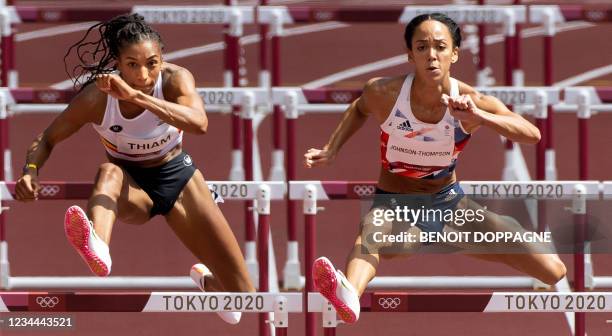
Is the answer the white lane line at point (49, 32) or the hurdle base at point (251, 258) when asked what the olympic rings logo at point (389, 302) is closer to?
the hurdle base at point (251, 258)

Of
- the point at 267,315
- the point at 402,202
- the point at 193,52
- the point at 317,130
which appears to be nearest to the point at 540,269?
the point at 402,202

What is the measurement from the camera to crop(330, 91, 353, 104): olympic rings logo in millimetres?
9984

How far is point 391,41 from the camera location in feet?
55.2

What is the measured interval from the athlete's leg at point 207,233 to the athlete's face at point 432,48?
1.26m

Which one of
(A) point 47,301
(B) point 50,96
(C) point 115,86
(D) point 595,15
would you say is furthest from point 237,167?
(C) point 115,86

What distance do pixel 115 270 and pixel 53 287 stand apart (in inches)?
19.5

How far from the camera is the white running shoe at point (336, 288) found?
790 cm

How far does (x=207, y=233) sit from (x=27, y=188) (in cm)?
94

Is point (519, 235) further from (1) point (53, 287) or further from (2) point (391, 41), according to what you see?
(2) point (391, 41)

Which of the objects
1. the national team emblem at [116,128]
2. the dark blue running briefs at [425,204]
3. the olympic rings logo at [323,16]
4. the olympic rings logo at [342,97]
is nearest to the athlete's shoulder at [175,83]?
the national team emblem at [116,128]

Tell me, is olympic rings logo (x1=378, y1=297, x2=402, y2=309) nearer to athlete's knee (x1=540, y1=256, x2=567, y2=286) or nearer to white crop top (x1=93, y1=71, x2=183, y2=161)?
athlete's knee (x1=540, y1=256, x2=567, y2=286)

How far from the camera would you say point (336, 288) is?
7.94m

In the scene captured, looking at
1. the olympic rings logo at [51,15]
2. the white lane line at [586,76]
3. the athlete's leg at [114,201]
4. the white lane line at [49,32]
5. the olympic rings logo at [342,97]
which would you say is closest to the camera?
the athlete's leg at [114,201]

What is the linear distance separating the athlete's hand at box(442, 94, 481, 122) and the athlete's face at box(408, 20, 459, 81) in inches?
17.8
